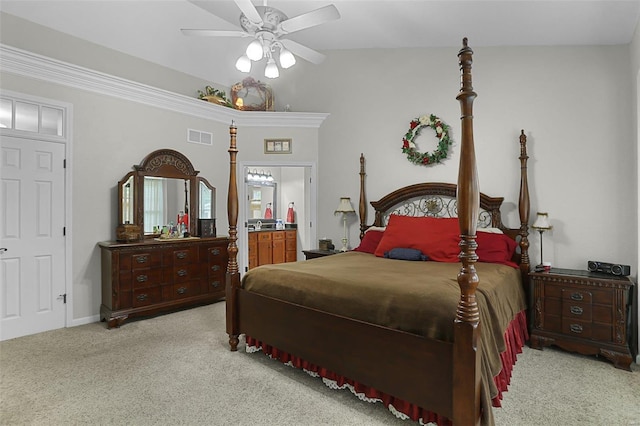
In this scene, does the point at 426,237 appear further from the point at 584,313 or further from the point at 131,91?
the point at 131,91

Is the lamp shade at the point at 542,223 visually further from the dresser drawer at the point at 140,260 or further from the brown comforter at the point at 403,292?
the dresser drawer at the point at 140,260

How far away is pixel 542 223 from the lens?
11.9 ft

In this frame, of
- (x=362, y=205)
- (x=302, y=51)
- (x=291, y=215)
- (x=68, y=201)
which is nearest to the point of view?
(x=302, y=51)

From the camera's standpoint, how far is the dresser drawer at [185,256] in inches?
173

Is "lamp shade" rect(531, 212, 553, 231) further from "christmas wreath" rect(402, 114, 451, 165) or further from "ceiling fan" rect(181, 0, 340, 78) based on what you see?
"ceiling fan" rect(181, 0, 340, 78)

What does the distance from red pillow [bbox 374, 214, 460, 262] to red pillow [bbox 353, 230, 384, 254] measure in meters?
0.26

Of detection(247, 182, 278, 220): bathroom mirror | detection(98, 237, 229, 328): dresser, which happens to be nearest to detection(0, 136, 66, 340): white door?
detection(98, 237, 229, 328): dresser

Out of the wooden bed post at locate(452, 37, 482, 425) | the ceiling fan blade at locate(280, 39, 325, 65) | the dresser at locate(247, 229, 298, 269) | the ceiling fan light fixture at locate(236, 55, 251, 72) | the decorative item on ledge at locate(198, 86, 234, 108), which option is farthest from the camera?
the dresser at locate(247, 229, 298, 269)

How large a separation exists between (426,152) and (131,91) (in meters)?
3.77

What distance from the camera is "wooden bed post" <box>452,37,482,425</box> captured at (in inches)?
70.0

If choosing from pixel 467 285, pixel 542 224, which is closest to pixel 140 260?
pixel 467 285

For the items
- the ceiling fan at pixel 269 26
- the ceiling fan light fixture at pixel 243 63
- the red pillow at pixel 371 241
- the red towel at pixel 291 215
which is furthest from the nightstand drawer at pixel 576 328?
the red towel at pixel 291 215

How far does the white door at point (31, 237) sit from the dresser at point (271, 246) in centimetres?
311

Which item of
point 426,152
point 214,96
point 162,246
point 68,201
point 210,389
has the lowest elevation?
point 210,389
